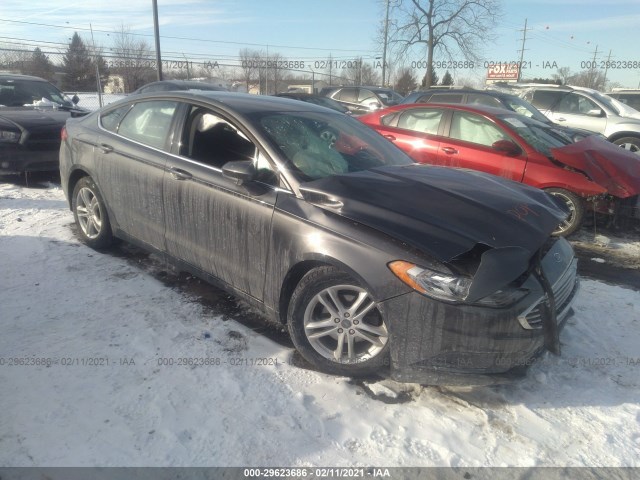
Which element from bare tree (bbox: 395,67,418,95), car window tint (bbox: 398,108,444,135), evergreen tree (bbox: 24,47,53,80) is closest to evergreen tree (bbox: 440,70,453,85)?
bare tree (bbox: 395,67,418,95)

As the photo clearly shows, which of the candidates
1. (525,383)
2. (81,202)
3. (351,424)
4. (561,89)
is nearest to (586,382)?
(525,383)

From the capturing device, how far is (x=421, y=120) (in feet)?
22.4

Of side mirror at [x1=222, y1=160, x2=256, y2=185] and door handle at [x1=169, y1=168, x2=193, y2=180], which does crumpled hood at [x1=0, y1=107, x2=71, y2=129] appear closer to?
door handle at [x1=169, y1=168, x2=193, y2=180]

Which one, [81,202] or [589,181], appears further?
[589,181]

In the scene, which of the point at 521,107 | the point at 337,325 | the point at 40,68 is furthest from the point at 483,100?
the point at 40,68

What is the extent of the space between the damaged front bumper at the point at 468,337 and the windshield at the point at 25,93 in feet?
26.5

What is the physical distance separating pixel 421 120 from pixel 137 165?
4.36 metres

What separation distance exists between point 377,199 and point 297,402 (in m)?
1.24

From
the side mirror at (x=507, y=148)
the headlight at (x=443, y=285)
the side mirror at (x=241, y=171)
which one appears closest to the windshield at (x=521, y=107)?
the side mirror at (x=507, y=148)

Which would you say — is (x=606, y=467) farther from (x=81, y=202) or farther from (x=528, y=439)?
(x=81, y=202)

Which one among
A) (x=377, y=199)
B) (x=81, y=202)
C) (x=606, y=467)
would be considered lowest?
(x=606, y=467)

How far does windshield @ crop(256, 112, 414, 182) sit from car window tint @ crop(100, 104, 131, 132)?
5.44ft

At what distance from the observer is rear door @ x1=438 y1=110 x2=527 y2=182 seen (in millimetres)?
5867

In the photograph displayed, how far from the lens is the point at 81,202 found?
183 inches
